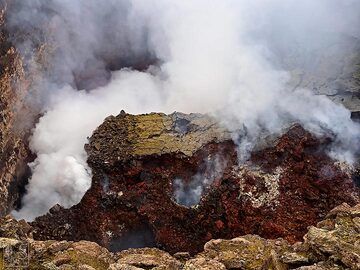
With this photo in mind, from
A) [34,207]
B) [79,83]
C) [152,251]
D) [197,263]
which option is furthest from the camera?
[79,83]

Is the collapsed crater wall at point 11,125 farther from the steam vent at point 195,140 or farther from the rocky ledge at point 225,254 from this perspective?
the rocky ledge at point 225,254

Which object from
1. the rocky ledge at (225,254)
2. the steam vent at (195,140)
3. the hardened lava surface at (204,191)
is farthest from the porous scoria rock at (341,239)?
the hardened lava surface at (204,191)

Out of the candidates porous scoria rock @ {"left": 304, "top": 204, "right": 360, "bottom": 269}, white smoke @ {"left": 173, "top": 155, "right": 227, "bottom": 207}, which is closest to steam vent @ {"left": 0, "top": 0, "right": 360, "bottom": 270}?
white smoke @ {"left": 173, "top": 155, "right": 227, "bottom": 207}

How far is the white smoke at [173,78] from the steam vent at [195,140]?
0.07 metres

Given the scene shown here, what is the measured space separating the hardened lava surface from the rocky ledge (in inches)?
189

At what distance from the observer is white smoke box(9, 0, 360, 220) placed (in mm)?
17734

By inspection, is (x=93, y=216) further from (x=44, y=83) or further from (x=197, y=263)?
(x=197, y=263)

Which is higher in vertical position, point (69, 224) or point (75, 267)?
point (69, 224)

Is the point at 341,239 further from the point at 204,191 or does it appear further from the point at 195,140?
the point at 195,140

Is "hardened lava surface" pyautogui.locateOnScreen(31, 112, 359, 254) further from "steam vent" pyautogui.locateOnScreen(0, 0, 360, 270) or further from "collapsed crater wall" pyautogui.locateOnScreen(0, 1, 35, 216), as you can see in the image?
"collapsed crater wall" pyautogui.locateOnScreen(0, 1, 35, 216)

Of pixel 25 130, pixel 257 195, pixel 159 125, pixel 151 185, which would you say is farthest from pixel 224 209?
pixel 25 130

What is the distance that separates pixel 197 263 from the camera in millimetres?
9766

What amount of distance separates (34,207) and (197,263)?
10242 millimetres

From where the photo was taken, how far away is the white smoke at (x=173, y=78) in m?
17.7
